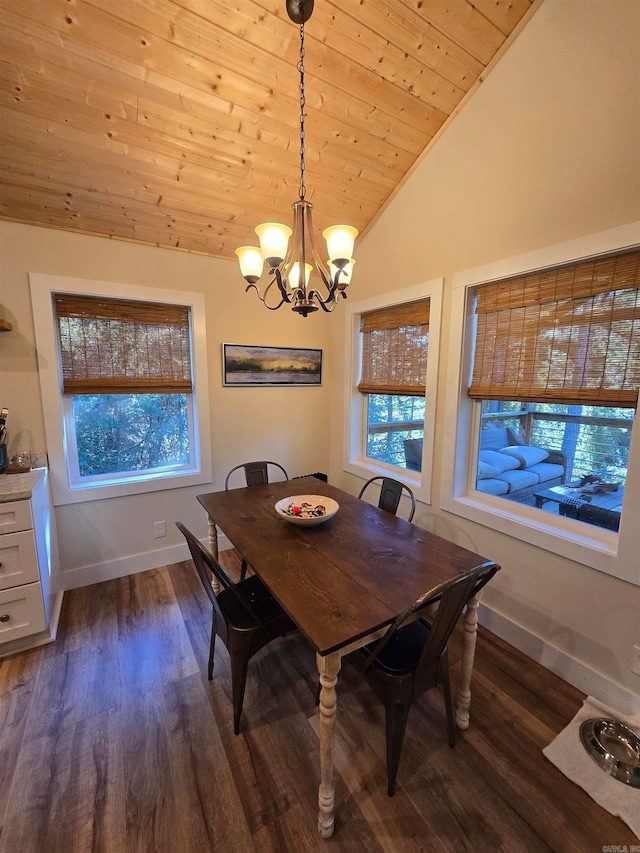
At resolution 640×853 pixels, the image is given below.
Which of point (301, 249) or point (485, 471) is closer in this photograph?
point (301, 249)

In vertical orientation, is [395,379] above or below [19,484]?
above

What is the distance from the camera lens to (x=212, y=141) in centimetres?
195

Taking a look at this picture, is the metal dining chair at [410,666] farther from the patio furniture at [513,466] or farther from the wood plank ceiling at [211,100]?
the wood plank ceiling at [211,100]

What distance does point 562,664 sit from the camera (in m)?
1.79

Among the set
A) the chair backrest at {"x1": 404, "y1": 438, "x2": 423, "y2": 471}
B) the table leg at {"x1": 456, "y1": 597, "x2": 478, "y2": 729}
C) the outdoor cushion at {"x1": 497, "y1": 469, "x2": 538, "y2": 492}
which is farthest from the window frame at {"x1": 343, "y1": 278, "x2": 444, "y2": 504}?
the table leg at {"x1": 456, "y1": 597, "x2": 478, "y2": 729}

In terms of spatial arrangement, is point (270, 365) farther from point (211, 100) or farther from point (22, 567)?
point (22, 567)

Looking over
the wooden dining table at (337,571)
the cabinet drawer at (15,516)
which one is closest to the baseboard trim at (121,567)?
the cabinet drawer at (15,516)

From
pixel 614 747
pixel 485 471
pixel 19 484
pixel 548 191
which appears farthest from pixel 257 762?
pixel 548 191

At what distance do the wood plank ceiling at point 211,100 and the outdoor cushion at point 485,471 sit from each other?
2.09 m

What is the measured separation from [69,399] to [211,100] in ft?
6.70

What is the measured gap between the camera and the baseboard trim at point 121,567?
8.22 ft

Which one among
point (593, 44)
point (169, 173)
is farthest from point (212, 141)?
point (593, 44)

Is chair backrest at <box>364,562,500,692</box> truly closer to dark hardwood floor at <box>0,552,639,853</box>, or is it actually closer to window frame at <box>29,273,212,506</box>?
dark hardwood floor at <box>0,552,639,853</box>

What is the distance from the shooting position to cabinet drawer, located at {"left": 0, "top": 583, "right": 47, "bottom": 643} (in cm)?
183
